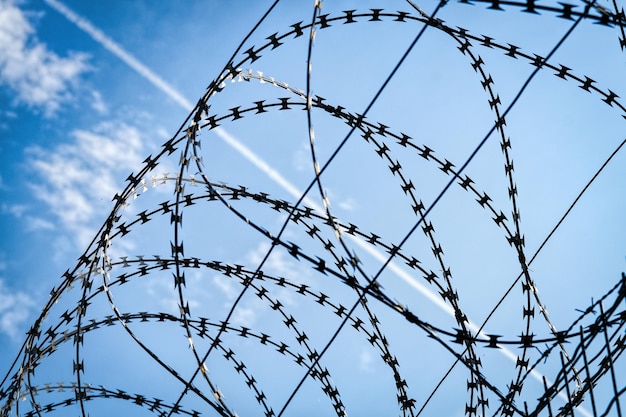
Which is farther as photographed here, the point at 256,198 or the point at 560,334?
the point at 256,198

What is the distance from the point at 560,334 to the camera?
15.5ft

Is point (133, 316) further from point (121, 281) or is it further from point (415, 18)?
point (415, 18)

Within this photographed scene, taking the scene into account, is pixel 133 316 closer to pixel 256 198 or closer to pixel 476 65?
pixel 256 198

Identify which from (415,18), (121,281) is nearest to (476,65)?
(415,18)

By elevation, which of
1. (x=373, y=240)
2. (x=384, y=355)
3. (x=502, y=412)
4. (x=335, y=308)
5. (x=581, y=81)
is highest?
(x=581, y=81)

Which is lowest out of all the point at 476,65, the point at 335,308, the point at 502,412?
the point at 502,412

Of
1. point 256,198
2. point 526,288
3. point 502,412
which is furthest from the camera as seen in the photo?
point 256,198

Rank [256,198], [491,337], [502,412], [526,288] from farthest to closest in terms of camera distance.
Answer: [256,198] → [526,288] → [502,412] → [491,337]

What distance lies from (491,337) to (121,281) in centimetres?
444

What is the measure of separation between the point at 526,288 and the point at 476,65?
2.47m

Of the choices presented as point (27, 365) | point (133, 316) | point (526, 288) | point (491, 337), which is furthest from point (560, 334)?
point (27, 365)

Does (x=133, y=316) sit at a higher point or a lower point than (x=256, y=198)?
lower

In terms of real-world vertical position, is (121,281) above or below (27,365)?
above

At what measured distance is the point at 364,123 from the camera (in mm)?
7570
